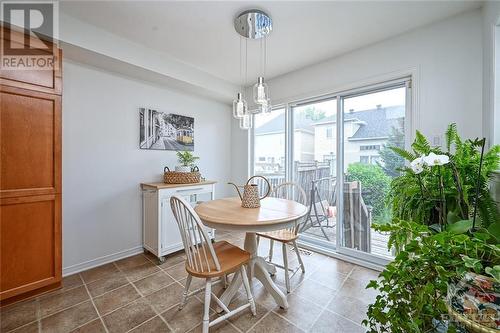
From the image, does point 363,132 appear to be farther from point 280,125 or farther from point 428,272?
point 428,272

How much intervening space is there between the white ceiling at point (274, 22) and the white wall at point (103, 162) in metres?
0.62

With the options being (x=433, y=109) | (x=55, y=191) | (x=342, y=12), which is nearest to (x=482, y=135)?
(x=433, y=109)

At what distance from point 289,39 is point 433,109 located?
1.58m

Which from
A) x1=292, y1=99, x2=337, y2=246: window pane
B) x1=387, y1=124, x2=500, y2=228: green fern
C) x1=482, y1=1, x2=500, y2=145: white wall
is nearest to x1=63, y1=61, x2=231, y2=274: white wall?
x1=292, y1=99, x2=337, y2=246: window pane

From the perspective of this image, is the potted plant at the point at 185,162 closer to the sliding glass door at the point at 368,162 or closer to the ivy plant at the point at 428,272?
the sliding glass door at the point at 368,162

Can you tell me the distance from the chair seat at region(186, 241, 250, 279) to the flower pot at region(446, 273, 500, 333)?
3.65 feet

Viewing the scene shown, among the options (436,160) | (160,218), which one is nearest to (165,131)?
(160,218)

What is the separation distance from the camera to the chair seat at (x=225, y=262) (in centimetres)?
137

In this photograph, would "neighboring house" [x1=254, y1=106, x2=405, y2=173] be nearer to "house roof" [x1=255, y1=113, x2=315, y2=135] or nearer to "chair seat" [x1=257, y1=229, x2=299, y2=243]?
"house roof" [x1=255, y1=113, x2=315, y2=135]

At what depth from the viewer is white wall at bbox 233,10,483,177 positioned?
1.76 metres

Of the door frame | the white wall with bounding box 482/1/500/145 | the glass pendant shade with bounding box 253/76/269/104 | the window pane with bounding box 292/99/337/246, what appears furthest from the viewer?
the window pane with bounding box 292/99/337/246

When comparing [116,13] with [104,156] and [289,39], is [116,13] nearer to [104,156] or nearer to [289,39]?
[104,156]

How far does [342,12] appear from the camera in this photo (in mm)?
1840

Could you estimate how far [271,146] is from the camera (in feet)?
11.4
